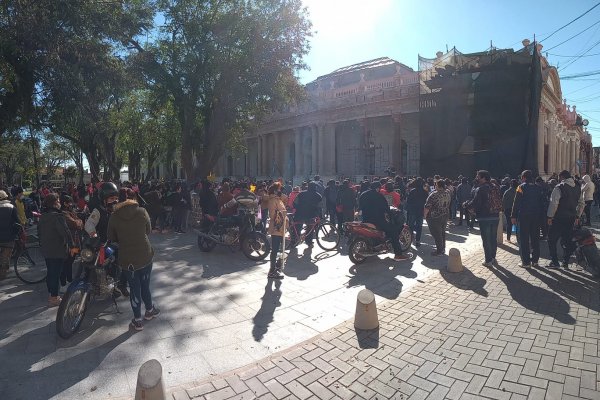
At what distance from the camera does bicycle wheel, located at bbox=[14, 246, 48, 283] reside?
20.5 feet

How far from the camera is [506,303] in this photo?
516 cm

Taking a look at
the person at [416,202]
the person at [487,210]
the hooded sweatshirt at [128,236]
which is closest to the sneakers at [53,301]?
the hooded sweatshirt at [128,236]

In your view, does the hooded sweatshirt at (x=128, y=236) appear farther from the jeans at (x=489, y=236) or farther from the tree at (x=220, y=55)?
the tree at (x=220, y=55)

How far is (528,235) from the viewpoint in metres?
7.05

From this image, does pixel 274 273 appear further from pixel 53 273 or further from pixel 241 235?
pixel 53 273

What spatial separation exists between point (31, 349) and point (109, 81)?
8.84 metres

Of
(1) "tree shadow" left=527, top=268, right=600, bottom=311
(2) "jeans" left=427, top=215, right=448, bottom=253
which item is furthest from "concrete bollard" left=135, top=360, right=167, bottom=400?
(2) "jeans" left=427, top=215, right=448, bottom=253

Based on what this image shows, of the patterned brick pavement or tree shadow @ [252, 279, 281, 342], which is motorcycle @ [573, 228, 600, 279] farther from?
tree shadow @ [252, 279, 281, 342]

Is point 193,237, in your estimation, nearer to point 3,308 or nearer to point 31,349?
point 3,308

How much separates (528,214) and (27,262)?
31.0 feet

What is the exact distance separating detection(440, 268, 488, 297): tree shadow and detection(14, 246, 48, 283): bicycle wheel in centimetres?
721

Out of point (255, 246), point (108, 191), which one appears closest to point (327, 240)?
point (255, 246)

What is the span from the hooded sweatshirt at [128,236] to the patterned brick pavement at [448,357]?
1797mm

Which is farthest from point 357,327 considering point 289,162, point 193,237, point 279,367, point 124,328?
point 289,162
